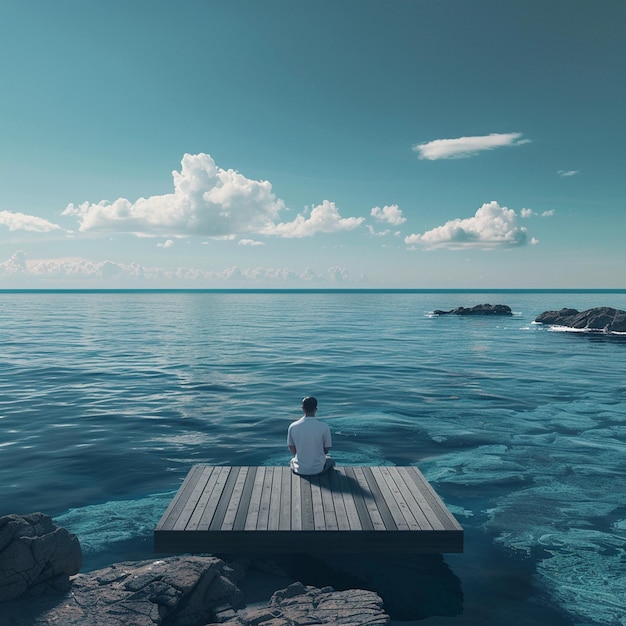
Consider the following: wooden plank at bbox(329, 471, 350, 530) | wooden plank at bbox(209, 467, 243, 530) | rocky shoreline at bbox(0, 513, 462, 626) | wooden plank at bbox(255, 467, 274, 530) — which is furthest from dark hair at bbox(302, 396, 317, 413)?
rocky shoreline at bbox(0, 513, 462, 626)

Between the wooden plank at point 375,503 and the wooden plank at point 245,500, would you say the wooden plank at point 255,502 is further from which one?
the wooden plank at point 375,503

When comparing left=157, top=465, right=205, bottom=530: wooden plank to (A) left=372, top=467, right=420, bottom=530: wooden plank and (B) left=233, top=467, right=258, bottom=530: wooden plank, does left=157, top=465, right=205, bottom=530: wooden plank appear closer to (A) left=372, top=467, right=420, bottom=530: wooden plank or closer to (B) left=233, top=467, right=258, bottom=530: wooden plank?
(B) left=233, top=467, right=258, bottom=530: wooden plank

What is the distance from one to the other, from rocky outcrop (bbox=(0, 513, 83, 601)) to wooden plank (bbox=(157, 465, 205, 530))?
1.41m

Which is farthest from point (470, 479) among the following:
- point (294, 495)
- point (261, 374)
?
point (261, 374)

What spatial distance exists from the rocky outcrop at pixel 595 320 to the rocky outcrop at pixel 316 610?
67244 millimetres

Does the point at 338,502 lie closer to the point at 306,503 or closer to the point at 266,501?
the point at 306,503

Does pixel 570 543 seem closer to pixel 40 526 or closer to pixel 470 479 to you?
pixel 470 479

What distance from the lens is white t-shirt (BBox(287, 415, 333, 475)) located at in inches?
412

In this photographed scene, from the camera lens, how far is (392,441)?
58.6ft

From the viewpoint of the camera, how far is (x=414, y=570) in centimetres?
952

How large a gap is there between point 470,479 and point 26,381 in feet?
82.0

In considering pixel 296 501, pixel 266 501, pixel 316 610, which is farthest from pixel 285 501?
pixel 316 610

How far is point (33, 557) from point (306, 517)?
4.24 metres

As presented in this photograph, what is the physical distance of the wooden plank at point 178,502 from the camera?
8927mm
